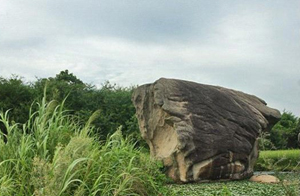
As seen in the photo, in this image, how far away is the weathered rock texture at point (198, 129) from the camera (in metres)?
7.13

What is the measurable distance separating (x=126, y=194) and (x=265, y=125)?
4865mm

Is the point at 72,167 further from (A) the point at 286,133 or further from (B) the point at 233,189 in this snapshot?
(A) the point at 286,133

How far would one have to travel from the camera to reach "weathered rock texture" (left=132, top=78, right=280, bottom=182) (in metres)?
7.13

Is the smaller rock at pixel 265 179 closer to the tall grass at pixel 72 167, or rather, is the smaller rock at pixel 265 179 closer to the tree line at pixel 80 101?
the tall grass at pixel 72 167

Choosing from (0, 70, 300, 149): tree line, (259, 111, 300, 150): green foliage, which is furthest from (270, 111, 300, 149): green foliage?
(0, 70, 300, 149): tree line

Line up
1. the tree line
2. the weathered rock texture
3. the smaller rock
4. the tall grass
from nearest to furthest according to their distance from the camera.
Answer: the tall grass
the weathered rock texture
the smaller rock
the tree line

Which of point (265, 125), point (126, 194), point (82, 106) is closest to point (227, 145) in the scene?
point (265, 125)

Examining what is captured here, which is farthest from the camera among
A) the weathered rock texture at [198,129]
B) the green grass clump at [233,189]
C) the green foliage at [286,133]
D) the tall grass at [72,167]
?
the green foliage at [286,133]

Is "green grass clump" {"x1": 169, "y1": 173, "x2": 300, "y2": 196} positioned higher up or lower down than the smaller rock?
higher up

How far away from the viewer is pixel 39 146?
515 centimetres

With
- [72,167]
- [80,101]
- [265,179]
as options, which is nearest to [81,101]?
[80,101]

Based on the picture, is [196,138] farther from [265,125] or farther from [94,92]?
[94,92]

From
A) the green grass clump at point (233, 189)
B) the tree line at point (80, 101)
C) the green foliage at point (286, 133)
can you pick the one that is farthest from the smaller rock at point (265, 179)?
→ the green foliage at point (286, 133)

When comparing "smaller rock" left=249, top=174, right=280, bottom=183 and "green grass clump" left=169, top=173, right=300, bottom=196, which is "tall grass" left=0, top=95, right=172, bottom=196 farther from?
"smaller rock" left=249, top=174, right=280, bottom=183
